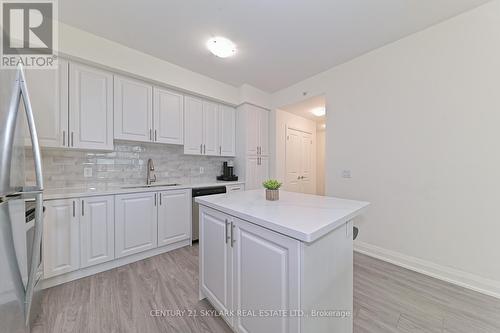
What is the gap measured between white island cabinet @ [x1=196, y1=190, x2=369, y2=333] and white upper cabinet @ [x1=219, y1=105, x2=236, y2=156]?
7.42 feet

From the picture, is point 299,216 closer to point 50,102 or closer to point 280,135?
point 50,102

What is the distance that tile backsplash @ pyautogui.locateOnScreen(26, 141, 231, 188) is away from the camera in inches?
86.6

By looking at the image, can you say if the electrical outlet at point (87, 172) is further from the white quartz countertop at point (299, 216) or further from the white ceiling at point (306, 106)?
the white ceiling at point (306, 106)

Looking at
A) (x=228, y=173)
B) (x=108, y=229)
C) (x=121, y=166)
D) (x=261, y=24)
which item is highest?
(x=261, y=24)

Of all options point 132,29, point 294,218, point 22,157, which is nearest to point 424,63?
point 294,218

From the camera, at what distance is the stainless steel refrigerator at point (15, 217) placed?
2.56ft

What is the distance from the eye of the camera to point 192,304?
5.11 feet

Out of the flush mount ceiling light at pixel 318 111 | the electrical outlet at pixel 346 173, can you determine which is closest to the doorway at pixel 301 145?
the flush mount ceiling light at pixel 318 111

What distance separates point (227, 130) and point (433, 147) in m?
2.94

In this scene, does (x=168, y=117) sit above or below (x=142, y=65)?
below

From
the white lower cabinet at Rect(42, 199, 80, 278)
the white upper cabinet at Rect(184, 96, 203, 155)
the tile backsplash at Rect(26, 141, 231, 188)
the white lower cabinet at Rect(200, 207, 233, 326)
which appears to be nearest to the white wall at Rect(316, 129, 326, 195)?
the tile backsplash at Rect(26, 141, 231, 188)

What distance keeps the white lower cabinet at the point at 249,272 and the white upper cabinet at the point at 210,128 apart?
1953mm

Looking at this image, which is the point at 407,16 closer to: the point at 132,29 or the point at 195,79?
the point at 195,79

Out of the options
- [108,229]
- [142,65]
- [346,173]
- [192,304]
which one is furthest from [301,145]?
[108,229]
